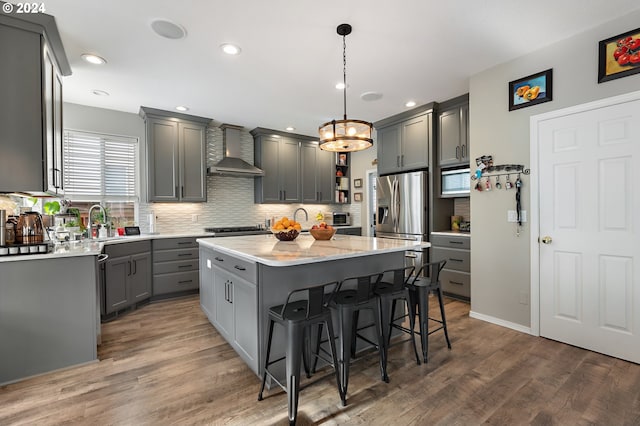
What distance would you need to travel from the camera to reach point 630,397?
193cm

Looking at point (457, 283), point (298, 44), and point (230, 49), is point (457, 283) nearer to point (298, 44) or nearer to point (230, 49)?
point (298, 44)

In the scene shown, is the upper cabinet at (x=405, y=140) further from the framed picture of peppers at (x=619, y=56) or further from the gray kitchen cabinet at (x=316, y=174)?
the framed picture of peppers at (x=619, y=56)

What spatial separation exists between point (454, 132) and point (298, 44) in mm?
2489

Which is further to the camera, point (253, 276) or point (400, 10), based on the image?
point (400, 10)

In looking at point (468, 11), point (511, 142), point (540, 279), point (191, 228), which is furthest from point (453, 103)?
point (191, 228)

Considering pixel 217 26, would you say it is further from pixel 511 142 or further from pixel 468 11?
pixel 511 142

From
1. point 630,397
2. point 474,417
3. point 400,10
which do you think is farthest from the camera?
point 400,10

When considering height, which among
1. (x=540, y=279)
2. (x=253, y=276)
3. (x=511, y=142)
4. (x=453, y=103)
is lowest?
(x=540, y=279)

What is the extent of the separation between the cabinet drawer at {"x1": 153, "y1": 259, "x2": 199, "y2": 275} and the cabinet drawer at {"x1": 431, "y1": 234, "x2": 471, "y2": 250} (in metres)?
3.43

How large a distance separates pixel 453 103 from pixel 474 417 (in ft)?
12.0

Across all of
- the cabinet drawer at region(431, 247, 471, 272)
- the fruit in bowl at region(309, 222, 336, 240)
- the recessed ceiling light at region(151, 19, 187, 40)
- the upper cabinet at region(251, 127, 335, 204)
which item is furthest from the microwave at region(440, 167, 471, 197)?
the recessed ceiling light at region(151, 19, 187, 40)

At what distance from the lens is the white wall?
260 centimetres

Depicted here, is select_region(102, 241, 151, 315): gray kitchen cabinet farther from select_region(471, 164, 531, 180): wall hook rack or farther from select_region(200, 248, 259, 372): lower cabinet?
select_region(471, 164, 531, 180): wall hook rack

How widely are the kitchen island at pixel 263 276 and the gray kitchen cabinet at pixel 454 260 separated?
4.95ft
